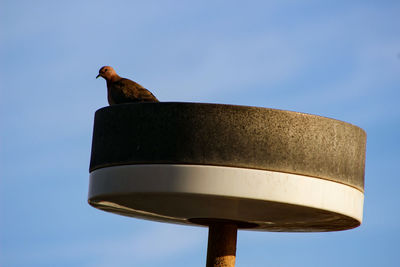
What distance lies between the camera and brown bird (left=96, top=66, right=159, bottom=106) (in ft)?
43.7

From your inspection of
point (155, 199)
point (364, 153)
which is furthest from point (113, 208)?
point (364, 153)

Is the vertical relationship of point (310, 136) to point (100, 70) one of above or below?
below

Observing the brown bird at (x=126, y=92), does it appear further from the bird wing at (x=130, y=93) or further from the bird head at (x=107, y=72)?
the bird head at (x=107, y=72)

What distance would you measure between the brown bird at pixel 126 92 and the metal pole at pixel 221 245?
263cm

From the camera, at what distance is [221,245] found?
12086 millimetres

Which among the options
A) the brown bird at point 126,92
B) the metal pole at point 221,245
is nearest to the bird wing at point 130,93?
the brown bird at point 126,92

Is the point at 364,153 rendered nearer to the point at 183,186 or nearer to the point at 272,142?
the point at 272,142

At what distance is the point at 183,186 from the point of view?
10.0 m

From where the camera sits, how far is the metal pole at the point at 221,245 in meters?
11.9

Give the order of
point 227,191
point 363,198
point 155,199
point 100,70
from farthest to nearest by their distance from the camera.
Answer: point 100,70
point 363,198
point 155,199
point 227,191

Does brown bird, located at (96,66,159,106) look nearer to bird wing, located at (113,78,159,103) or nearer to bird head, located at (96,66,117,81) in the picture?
bird wing, located at (113,78,159,103)

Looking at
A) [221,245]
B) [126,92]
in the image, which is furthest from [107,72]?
[221,245]

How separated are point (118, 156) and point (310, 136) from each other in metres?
2.74

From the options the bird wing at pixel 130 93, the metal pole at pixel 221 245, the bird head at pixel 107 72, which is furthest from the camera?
the bird head at pixel 107 72
